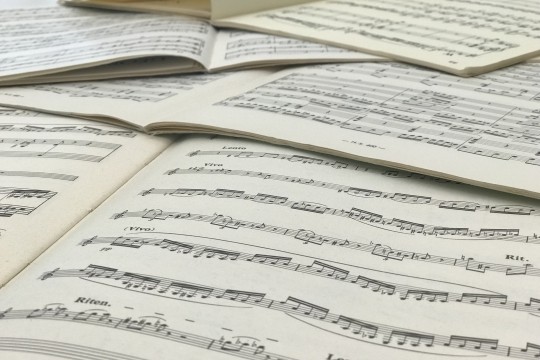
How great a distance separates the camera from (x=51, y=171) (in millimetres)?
631

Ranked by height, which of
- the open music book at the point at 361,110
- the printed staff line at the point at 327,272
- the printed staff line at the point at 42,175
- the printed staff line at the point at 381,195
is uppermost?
the open music book at the point at 361,110

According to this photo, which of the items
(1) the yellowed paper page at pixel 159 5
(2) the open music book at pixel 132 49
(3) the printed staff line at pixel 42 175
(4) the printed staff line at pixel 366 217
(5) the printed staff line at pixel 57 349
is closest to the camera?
(5) the printed staff line at pixel 57 349

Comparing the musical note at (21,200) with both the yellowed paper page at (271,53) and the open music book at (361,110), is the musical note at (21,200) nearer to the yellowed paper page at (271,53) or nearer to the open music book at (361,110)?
the open music book at (361,110)

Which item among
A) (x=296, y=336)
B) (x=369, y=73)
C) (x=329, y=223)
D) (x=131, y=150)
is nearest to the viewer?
(x=296, y=336)

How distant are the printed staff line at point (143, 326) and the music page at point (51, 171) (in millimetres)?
63

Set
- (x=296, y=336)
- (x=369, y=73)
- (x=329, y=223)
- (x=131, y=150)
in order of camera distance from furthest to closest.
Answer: (x=369, y=73)
(x=131, y=150)
(x=329, y=223)
(x=296, y=336)

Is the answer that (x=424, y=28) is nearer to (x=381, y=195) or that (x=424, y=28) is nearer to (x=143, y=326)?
(x=381, y=195)

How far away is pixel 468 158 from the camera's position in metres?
0.60

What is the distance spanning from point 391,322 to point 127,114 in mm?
400

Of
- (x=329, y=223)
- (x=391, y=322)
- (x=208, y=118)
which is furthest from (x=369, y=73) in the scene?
(x=391, y=322)

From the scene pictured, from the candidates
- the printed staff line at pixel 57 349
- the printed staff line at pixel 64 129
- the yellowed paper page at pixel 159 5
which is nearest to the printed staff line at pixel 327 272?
the printed staff line at pixel 57 349

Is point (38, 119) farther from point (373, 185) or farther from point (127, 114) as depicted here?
point (373, 185)

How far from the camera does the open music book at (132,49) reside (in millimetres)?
849

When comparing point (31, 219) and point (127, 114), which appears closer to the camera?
point (31, 219)
